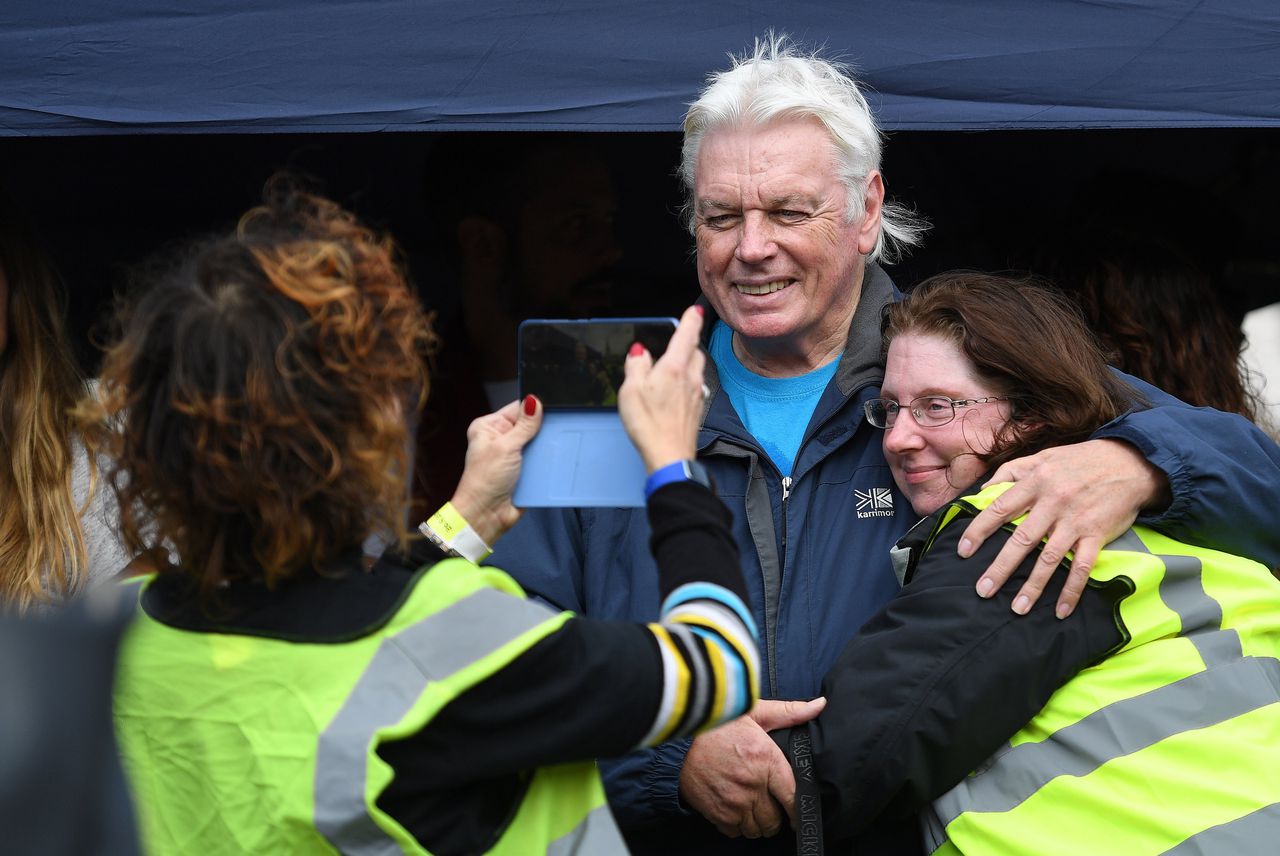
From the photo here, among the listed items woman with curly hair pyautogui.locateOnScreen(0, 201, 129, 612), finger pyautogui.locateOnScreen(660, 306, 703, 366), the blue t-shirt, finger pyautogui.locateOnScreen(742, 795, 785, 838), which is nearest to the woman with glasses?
finger pyautogui.locateOnScreen(742, 795, 785, 838)

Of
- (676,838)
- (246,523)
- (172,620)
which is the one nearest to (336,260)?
(246,523)

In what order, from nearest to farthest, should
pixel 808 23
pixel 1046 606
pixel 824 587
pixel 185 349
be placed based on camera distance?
pixel 185 349
pixel 1046 606
pixel 824 587
pixel 808 23

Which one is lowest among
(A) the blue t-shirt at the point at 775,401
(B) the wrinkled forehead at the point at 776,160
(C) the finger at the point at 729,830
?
(C) the finger at the point at 729,830

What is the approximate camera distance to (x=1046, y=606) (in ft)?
6.07

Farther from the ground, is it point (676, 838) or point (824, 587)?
point (824, 587)

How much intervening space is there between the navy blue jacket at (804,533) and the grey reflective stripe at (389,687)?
708 millimetres

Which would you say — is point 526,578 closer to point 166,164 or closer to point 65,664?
point 65,664

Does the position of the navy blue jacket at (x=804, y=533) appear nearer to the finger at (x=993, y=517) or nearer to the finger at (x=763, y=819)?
the finger at (x=763, y=819)

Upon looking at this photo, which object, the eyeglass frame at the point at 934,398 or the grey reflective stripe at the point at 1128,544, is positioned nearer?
the grey reflective stripe at the point at 1128,544

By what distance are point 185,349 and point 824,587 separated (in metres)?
1.12

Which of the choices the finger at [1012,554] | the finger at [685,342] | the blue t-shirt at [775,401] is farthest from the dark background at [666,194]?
the finger at [685,342]

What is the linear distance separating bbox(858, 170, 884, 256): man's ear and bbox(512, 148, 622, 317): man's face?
85 centimetres

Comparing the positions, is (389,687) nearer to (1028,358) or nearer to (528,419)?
(528,419)

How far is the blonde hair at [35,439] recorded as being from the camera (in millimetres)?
2273
